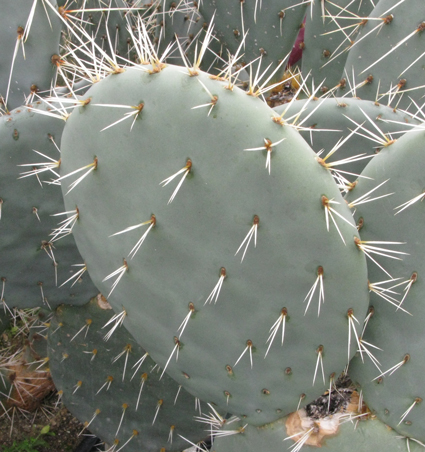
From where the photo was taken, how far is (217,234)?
0.99 metres

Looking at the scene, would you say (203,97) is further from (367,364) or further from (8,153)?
(8,153)

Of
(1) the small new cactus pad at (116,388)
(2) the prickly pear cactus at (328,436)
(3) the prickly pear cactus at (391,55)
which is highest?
(3) the prickly pear cactus at (391,55)

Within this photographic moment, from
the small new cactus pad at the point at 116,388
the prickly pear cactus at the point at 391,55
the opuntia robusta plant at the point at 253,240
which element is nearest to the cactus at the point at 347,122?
the opuntia robusta plant at the point at 253,240

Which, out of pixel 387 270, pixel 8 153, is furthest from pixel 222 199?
pixel 8 153

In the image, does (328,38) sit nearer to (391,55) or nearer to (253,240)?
(391,55)

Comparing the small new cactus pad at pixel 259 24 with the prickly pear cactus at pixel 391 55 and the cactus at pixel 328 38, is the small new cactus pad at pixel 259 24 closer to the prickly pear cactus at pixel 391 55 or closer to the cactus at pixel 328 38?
the cactus at pixel 328 38

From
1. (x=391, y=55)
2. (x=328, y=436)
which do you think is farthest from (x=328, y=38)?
(x=328, y=436)

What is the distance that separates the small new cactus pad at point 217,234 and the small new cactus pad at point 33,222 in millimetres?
330

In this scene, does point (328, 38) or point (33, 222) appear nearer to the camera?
point (33, 222)

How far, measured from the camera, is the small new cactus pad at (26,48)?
1.49 metres

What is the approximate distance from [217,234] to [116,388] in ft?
3.87

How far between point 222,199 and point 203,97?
18cm

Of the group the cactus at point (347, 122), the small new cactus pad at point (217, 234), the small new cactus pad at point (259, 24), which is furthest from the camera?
the small new cactus pad at point (259, 24)

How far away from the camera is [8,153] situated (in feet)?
4.96
